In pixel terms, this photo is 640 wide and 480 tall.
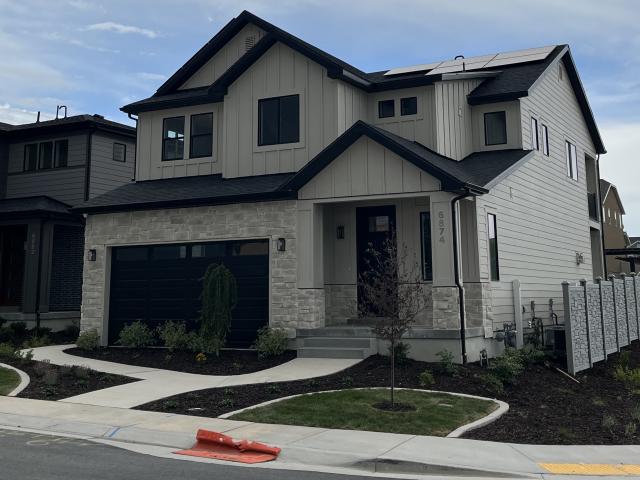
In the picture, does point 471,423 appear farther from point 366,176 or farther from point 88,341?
point 88,341

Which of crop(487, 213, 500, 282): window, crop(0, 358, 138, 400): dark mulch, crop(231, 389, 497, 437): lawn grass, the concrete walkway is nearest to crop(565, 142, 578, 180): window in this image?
crop(487, 213, 500, 282): window

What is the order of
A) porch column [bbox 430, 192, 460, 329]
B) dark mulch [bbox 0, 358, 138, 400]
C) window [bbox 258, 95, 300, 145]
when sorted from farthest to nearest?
window [bbox 258, 95, 300, 145] → porch column [bbox 430, 192, 460, 329] → dark mulch [bbox 0, 358, 138, 400]

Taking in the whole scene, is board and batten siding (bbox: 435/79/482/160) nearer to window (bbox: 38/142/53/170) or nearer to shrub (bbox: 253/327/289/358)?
shrub (bbox: 253/327/289/358)

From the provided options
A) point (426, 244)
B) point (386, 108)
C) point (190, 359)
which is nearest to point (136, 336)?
point (190, 359)

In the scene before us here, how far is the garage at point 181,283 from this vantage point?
1639cm

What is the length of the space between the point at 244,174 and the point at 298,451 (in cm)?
1162

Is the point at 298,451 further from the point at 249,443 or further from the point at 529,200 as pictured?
the point at 529,200

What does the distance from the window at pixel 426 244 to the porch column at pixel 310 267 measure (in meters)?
2.69

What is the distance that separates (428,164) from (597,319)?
6.42 m

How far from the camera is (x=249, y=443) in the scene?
7.99 meters

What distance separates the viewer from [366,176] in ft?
49.9

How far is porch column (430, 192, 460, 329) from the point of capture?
46.1 feet

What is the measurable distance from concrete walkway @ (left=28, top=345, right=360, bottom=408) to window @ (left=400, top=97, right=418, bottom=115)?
25.1 feet

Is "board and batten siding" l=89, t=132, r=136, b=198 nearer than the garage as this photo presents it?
No
